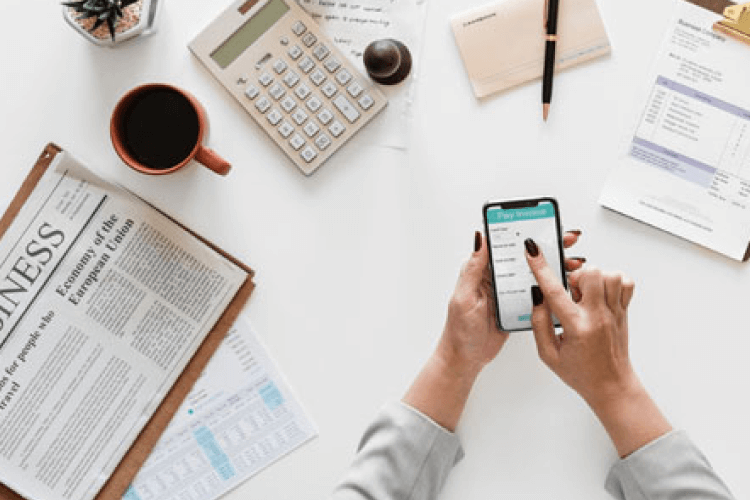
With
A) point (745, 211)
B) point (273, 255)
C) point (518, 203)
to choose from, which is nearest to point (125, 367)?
point (273, 255)

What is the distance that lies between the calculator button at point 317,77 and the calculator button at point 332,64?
1 centimetres

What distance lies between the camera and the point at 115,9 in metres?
→ 0.85

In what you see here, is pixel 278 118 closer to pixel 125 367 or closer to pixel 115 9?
pixel 115 9

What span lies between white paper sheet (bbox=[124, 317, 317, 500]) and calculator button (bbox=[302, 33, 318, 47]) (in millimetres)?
329

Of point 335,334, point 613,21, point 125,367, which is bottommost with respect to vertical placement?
point 125,367

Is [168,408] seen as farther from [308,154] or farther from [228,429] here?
[308,154]

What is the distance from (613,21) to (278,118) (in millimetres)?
397

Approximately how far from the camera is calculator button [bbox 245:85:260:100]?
91cm

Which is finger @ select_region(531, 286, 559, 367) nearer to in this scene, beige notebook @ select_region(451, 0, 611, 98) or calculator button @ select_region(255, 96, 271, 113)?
beige notebook @ select_region(451, 0, 611, 98)

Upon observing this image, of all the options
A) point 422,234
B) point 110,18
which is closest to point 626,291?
point 422,234

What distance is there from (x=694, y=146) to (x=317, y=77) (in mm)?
437

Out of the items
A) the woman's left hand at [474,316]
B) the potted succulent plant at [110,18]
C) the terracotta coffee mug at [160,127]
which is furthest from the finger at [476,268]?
the potted succulent plant at [110,18]

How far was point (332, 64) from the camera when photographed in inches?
35.9

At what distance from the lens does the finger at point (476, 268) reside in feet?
2.84
